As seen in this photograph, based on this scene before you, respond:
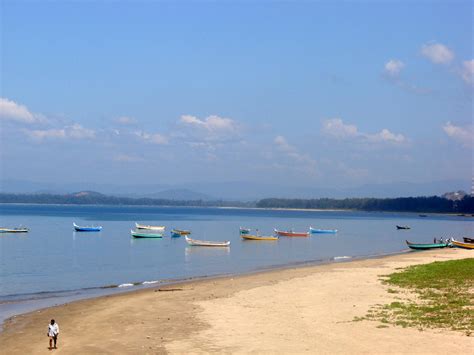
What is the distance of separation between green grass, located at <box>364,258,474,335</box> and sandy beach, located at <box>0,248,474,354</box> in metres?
0.86

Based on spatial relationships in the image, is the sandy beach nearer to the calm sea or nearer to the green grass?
the green grass

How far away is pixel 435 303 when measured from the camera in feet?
89.5

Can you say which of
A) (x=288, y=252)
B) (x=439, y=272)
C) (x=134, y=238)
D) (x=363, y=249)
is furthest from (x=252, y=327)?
(x=134, y=238)

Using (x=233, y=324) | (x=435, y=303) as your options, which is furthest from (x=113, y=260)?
(x=435, y=303)

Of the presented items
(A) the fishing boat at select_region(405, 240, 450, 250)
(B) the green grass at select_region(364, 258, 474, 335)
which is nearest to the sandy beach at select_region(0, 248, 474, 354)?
(B) the green grass at select_region(364, 258, 474, 335)

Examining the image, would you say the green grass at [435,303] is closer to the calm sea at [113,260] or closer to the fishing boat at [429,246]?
the calm sea at [113,260]

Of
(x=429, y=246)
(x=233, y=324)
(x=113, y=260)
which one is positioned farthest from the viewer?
(x=429, y=246)

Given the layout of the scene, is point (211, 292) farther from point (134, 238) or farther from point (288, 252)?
point (134, 238)

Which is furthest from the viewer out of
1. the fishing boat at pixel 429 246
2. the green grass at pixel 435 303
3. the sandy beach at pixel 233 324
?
the fishing boat at pixel 429 246

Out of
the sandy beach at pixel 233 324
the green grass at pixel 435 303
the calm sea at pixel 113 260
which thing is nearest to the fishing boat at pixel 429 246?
the calm sea at pixel 113 260

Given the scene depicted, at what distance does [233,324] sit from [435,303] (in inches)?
362

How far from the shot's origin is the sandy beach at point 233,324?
69.9 ft

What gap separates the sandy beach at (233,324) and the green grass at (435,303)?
863mm

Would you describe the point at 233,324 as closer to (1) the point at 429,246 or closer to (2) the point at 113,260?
(2) the point at 113,260
